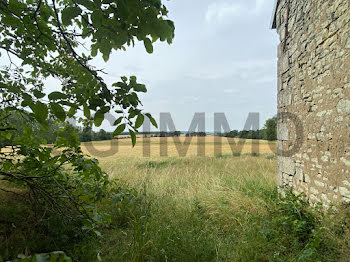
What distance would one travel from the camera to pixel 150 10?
865 millimetres

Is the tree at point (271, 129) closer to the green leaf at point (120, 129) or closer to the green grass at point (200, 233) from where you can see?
the green grass at point (200, 233)

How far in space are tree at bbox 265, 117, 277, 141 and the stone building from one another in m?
16.3

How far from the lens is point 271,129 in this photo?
69.2 ft

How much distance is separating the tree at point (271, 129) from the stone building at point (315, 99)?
16.3 meters

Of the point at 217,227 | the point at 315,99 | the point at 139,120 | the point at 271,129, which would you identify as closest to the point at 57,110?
the point at 139,120

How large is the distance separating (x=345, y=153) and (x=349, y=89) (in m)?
0.78

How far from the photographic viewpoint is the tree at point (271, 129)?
63.8 ft

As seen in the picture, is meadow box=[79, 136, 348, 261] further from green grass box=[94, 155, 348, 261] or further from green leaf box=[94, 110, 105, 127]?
green leaf box=[94, 110, 105, 127]

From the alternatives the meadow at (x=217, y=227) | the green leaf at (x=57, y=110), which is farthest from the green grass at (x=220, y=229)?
the green leaf at (x=57, y=110)

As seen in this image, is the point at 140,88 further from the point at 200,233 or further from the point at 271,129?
the point at 271,129

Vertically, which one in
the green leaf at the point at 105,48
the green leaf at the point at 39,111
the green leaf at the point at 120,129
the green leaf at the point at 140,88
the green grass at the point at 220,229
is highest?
the green leaf at the point at 105,48

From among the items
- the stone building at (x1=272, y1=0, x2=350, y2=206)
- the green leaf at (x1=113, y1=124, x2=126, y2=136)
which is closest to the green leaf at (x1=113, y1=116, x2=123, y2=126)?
the green leaf at (x1=113, y1=124, x2=126, y2=136)

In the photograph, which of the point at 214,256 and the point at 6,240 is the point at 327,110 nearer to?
the point at 214,256

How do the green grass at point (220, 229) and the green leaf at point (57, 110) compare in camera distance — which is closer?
the green leaf at point (57, 110)
